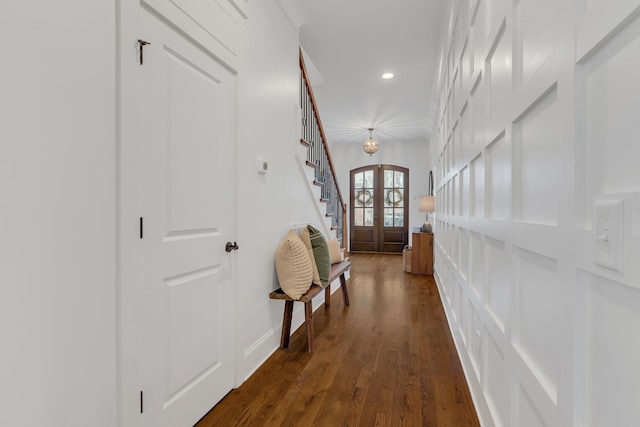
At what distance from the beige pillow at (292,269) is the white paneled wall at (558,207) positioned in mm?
1298

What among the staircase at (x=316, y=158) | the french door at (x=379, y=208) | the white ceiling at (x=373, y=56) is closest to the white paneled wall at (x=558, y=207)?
the white ceiling at (x=373, y=56)

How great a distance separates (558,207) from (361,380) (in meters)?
1.74

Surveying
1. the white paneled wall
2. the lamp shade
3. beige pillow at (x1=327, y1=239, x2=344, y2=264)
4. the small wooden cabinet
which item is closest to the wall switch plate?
the white paneled wall

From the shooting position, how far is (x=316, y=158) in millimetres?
4145

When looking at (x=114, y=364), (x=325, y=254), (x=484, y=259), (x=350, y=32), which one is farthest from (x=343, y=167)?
(x=114, y=364)

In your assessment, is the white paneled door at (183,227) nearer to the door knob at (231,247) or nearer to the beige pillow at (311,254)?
the door knob at (231,247)

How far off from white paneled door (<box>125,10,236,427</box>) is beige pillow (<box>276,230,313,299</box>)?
56 cm

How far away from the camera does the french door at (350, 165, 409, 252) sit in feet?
29.0

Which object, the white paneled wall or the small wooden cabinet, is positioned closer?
the white paneled wall

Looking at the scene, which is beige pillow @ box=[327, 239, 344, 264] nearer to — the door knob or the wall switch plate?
the door knob

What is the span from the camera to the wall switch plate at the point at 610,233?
573mm

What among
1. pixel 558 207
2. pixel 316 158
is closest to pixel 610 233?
pixel 558 207

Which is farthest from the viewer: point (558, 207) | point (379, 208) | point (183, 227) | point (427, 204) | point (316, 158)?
point (379, 208)

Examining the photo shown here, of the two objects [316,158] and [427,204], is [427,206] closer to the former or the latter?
[427,204]
